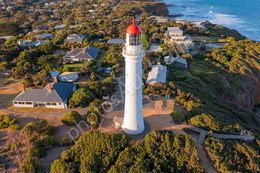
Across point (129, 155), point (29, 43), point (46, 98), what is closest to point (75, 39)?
point (29, 43)

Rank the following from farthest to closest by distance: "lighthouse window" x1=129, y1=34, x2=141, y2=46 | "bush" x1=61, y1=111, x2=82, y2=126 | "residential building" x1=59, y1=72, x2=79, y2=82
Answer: "residential building" x1=59, y1=72, x2=79, y2=82, "bush" x1=61, y1=111, x2=82, y2=126, "lighthouse window" x1=129, y1=34, x2=141, y2=46

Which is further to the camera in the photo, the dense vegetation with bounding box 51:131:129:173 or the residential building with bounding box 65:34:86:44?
the residential building with bounding box 65:34:86:44

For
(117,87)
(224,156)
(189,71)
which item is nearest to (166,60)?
(189,71)

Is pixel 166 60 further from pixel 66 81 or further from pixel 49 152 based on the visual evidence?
pixel 49 152

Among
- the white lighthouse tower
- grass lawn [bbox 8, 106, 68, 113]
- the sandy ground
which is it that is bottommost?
the sandy ground

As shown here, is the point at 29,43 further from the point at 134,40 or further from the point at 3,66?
the point at 134,40

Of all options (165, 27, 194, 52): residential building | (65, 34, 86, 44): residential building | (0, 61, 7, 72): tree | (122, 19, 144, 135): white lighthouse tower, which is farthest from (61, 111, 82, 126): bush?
(165, 27, 194, 52): residential building

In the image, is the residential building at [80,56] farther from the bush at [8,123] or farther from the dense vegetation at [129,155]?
the dense vegetation at [129,155]

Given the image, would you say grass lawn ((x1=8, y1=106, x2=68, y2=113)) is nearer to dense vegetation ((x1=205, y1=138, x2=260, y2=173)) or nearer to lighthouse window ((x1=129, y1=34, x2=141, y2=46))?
lighthouse window ((x1=129, y1=34, x2=141, y2=46))
